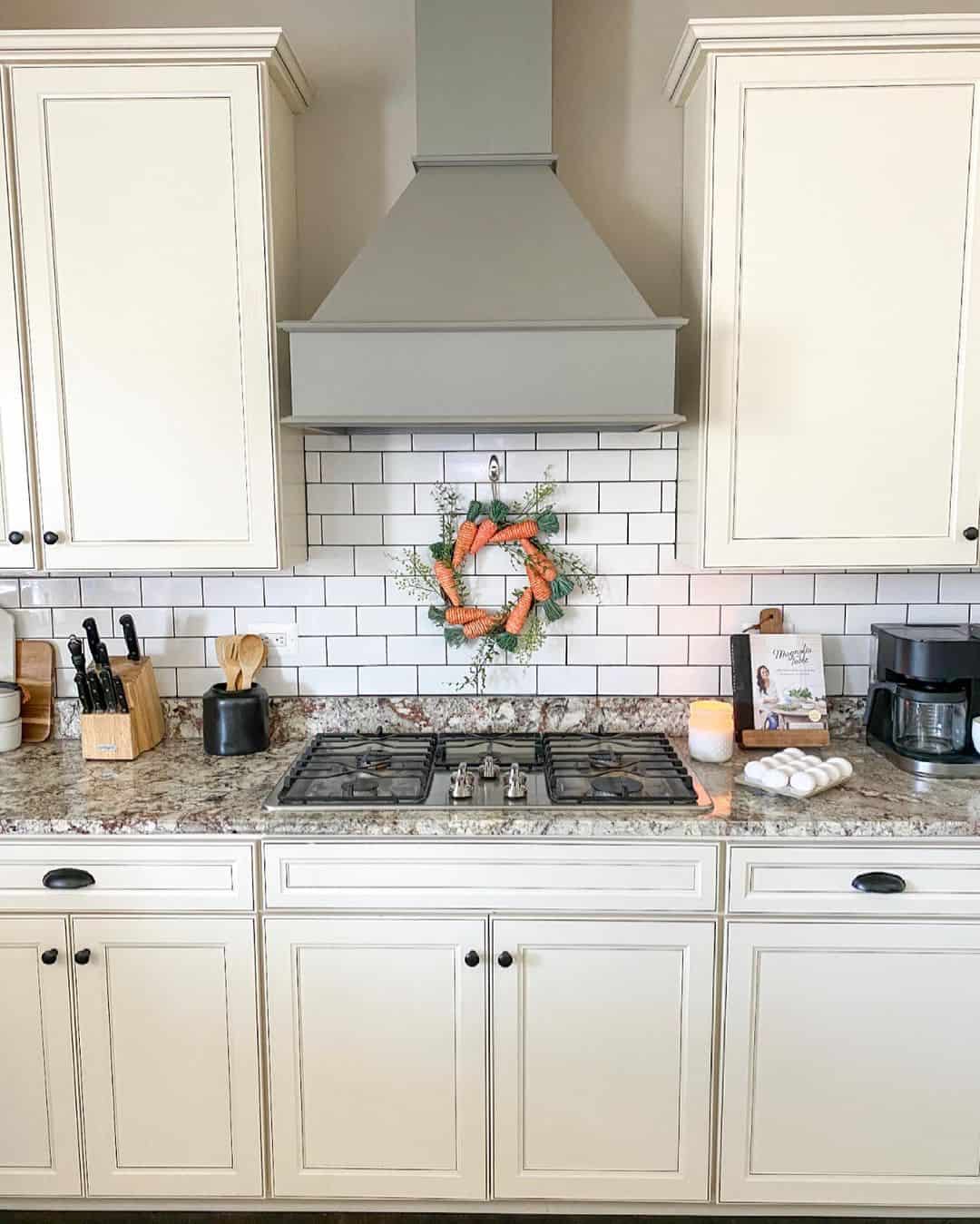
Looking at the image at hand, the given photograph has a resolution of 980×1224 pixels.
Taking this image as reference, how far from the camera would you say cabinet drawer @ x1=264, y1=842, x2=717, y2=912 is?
1972mm

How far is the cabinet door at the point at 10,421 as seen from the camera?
2.11 m

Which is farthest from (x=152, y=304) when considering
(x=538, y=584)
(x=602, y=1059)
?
(x=602, y=1059)

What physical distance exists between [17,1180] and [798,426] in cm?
239

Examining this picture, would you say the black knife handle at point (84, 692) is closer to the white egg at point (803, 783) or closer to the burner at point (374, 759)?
the burner at point (374, 759)

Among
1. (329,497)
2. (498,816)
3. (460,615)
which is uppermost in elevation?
(329,497)

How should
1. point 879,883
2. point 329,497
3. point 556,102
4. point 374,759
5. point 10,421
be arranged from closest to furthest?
point 879,883, point 10,421, point 374,759, point 556,102, point 329,497

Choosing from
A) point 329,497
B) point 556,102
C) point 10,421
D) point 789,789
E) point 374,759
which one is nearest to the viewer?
point 789,789

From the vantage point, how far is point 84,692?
233cm

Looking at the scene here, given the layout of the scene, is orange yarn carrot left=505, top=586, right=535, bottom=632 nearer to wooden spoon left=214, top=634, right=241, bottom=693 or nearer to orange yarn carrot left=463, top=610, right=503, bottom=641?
orange yarn carrot left=463, top=610, right=503, bottom=641

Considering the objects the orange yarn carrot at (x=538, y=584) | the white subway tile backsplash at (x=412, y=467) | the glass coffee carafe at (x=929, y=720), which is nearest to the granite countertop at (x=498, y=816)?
the glass coffee carafe at (x=929, y=720)

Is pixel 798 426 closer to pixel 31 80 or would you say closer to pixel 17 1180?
pixel 31 80

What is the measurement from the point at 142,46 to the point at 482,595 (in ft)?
4.78

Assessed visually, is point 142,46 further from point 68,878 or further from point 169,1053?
point 169,1053

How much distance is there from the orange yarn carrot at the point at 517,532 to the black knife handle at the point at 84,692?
3.49ft
